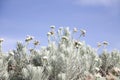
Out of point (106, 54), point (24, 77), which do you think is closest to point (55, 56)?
point (24, 77)

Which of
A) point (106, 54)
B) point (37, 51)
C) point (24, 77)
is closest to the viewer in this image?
point (24, 77)

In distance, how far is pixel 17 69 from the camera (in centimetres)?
812

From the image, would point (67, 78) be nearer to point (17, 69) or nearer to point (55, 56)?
point (55, 56)

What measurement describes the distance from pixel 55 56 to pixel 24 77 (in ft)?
2.62

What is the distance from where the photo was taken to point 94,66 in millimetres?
8289

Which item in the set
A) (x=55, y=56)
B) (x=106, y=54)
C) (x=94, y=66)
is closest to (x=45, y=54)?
(x=55, y=56)

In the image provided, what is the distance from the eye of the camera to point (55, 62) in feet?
23.8

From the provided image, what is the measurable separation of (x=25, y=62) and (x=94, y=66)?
62.3 inches

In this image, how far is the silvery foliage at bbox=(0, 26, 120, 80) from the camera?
7.06 m

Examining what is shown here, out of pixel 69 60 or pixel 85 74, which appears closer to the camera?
pixel 69 60

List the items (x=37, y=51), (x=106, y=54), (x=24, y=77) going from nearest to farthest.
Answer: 1. (x=24, y=77)
2. (x=37, y=51)
3. (x=106, y=54)

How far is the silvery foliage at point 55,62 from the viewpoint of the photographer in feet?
23.2

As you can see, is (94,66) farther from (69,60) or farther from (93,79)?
(69,60)

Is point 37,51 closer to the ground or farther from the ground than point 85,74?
farther from the ground
